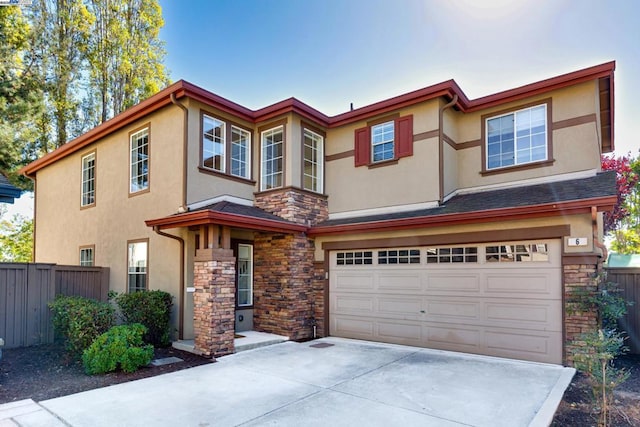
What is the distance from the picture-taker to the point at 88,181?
11.7 meters

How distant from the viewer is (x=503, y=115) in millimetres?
9242

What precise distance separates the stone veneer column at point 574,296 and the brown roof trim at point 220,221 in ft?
17.6

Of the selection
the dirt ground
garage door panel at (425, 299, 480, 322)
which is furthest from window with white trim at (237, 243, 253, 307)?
garage door panel at (425, 299, 480, 322)

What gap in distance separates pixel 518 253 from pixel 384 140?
4.23 meters

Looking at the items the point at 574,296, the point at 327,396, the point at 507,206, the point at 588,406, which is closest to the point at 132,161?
the point at 327,396

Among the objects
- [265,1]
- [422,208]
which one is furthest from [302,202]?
[265,1]

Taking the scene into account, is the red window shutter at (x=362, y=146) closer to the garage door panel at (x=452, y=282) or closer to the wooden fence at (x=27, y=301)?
the garage door panel at (x=452, y=282)

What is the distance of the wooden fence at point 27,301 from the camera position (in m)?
7.91

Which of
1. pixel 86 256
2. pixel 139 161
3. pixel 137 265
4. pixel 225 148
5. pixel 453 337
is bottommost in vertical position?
pixel 453 337

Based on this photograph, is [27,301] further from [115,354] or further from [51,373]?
[115,354]

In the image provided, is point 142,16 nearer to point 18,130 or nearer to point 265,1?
point 18,130

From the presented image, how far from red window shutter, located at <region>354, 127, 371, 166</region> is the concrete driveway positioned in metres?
4.91

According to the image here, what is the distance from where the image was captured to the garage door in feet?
22.6

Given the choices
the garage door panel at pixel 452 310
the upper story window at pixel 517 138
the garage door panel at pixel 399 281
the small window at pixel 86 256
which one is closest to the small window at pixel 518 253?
the garage door panel at pixel 452 310
